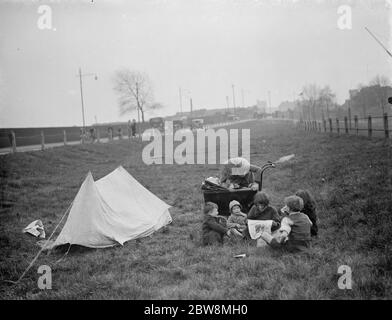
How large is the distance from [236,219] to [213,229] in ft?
1.83

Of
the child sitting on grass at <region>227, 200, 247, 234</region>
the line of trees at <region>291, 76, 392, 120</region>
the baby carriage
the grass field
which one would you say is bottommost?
the grass field

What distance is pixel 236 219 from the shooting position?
6328 mm

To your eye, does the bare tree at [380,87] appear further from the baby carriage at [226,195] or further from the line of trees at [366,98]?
the baby carriage at [226,195]

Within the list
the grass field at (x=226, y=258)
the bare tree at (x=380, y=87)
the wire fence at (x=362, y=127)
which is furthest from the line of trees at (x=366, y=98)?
the grass field at (x=226, y=258)

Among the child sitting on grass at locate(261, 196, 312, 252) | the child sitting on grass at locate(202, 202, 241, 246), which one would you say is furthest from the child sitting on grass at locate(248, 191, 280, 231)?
the child sitting on grass at locate(261, 196, 312, 252)

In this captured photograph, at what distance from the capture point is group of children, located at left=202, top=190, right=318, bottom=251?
5.19 metres

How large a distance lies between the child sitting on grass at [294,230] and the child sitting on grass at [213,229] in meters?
0.90

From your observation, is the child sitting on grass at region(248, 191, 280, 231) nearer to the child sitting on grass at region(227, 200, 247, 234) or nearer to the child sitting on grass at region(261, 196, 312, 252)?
the child sitting on grass at region(227, 200, 247, 234)

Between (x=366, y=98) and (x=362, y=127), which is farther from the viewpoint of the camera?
(x=366, y=98)

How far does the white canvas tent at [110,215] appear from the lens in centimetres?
634

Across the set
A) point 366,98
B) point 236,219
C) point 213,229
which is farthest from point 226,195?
point 366,98

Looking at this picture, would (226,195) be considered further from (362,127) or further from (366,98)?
(366,98)

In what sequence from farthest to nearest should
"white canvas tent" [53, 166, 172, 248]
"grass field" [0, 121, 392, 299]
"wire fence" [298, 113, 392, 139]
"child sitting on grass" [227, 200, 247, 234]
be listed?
1. "wire fence" [298, 113, 392, 139]
2. "white canvas tent" [53, 166, 172, 248]
3. "child sitting on grass" [227, 200, 247, 234]
4. "grass field" [0, 121, 392, 299]
